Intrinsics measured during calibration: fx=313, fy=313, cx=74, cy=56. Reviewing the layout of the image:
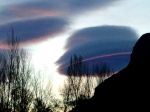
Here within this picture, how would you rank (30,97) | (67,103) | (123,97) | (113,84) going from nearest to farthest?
(123,97) < (113,84) < (30,97) < (67,103)

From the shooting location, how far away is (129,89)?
161 ft

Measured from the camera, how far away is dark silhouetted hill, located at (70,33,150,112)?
4566 cm

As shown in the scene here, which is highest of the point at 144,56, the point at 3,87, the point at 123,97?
the point at 144,56

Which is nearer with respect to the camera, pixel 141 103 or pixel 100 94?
pixel 141 103

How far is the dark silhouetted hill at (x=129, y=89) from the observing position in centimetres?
4566

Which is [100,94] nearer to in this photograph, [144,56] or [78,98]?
[144,56]

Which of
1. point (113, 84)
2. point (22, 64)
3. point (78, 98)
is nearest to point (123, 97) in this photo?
point (113, 84)

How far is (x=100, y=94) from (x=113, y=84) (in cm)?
309

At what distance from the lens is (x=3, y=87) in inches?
2822

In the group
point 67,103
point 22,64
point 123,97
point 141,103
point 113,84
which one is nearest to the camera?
point 141,103

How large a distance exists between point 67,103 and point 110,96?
1449 inches

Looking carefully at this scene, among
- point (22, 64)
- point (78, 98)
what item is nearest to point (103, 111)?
point (22, 64)

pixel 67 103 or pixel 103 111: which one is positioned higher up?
pixel 103 111

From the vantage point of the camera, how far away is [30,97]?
260 feet
